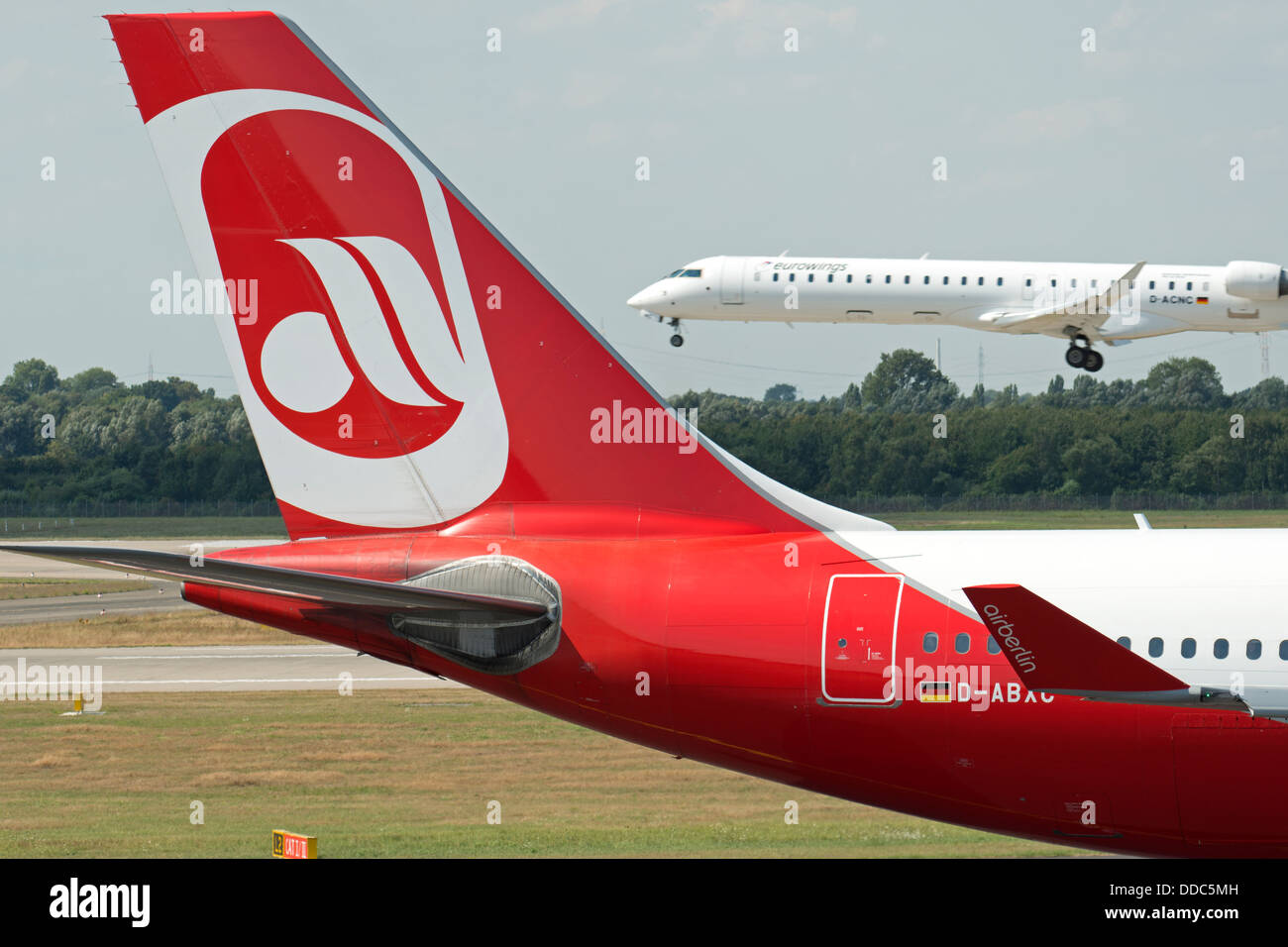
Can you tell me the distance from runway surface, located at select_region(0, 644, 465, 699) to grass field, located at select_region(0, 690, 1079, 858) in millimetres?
4506

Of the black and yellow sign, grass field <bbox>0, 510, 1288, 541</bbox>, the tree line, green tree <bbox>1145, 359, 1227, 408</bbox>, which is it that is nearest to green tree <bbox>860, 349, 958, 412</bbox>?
the tree line

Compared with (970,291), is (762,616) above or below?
below

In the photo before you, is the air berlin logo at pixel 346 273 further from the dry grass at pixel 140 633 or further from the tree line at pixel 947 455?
the tree line at pixel 947 455

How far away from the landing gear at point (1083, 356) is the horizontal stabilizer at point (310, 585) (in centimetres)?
6803

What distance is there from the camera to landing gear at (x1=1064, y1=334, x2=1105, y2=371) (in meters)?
76.6

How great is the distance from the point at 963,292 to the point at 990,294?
4.79 ft

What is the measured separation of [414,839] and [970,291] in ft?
A: 178

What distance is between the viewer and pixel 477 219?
14.0 m

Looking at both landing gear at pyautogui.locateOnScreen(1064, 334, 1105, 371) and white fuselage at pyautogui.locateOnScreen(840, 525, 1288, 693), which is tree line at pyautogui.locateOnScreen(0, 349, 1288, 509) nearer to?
landing gear at pyautogui.locateOnScreen(1064, 334, 1105, 371)

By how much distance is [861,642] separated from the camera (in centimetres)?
1235

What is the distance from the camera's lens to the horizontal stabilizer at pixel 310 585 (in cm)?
1136

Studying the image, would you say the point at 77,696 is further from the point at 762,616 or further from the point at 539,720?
the point at 762,616

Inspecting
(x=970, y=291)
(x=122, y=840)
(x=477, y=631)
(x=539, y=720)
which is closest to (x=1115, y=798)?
(x=477, y=631)

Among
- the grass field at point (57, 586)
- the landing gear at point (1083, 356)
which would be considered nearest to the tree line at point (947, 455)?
the grass field at point (57, 586)
